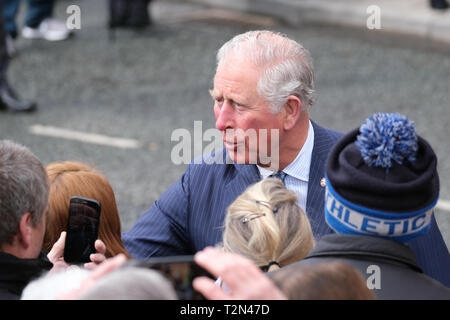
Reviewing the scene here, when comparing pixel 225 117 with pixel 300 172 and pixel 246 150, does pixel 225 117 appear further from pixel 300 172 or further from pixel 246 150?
pixel 300 172

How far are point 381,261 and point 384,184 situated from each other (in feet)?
0.72

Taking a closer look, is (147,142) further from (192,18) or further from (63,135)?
(192,18)

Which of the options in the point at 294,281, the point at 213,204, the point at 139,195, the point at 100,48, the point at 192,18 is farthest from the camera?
the point at 192,18

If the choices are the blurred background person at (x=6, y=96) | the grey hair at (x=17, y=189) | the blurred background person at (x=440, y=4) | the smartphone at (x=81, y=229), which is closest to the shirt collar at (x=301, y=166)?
the smartphone at (x=81, y=229)

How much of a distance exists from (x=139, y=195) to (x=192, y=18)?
18.1 feet

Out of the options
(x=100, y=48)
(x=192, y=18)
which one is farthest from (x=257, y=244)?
(x=192, y=18)

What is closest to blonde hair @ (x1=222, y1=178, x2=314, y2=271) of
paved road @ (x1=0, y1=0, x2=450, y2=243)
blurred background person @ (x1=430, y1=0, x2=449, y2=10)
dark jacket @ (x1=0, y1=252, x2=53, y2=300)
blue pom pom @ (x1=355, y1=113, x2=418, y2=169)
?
blue pom pom @ (x1=355, y1=113, x2=418, y2=169)

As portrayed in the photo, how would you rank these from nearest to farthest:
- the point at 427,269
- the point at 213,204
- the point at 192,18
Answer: the point at 427,269 → the point at 213,204 → the point at 192,18

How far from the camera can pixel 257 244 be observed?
7.17ft

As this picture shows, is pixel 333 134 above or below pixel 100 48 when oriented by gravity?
above

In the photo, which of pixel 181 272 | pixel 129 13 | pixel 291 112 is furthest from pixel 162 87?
A: pixel 181 272

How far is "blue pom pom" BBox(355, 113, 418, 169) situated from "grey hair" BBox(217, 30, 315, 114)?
0.88 metres

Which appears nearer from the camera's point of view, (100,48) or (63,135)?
(63,135)

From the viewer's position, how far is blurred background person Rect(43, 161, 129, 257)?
2885 millimetres
